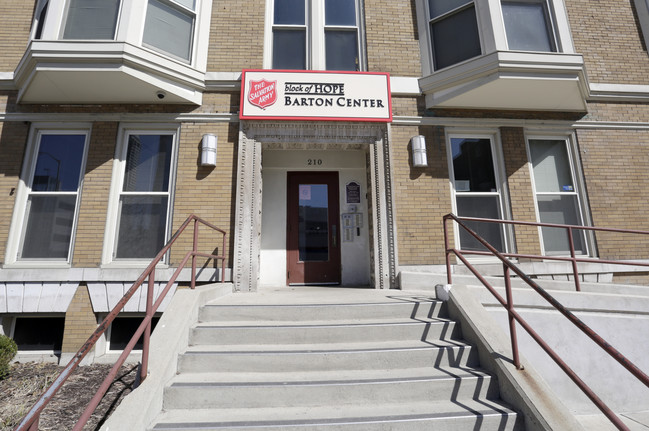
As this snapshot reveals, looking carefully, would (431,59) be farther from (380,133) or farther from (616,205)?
(616,205)

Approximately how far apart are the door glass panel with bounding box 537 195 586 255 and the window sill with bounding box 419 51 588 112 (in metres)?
1.85

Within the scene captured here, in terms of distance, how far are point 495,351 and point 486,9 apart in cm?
617

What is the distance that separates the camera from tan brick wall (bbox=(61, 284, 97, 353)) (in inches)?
194

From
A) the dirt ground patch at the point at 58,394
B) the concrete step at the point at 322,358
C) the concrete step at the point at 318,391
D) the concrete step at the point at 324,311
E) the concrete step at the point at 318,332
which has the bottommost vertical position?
the dirt ground patch at the point at 58,394

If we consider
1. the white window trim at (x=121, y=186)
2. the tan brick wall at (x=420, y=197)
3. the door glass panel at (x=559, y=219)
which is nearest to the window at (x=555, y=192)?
the door glass panel at (x=559, y=219)

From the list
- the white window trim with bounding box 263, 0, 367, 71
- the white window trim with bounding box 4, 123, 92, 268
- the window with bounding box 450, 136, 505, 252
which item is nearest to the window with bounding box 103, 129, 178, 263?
the white window trim with bounding box 4, 123, 92, 268

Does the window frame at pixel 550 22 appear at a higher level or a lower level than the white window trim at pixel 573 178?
higher

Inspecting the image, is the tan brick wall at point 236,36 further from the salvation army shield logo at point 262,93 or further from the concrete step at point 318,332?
the concrete step at point 318,332

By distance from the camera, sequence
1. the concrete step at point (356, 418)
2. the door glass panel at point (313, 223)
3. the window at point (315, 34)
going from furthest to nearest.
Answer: the door glass panel at point (313, 223)
the window at point (315, 34)
the concrete step at point (356, 418)

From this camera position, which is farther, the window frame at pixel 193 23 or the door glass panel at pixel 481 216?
the door glass panel at pixel 481 216

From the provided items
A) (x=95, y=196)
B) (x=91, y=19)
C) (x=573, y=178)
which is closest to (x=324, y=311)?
(x=95, y=196)

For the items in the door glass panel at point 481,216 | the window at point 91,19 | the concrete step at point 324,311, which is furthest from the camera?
the door glass panel at point 481,216

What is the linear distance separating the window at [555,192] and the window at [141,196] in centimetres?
710

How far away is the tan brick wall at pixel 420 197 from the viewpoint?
18.7 feet
